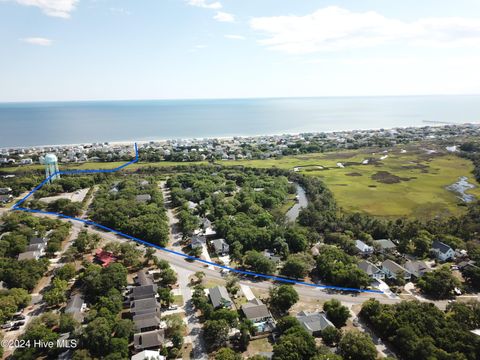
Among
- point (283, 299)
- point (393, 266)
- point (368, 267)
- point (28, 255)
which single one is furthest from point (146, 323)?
point (393, 266)

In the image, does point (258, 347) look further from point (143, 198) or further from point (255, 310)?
point (143, 198)

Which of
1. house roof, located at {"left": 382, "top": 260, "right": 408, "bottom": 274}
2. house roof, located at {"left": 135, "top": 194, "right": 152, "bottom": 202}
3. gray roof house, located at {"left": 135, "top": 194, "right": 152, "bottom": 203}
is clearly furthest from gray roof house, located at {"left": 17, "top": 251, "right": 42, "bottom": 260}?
house roof, located at {"left": 382, "top": 260, "right": 408, "bottom": 274}

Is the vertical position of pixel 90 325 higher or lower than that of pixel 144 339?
higher

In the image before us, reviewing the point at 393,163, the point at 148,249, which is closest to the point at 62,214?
the point at 148,249

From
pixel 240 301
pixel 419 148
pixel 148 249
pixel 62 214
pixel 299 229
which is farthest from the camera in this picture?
pixel 419 148

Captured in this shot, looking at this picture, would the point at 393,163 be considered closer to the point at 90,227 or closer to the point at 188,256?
the point at 188,256
